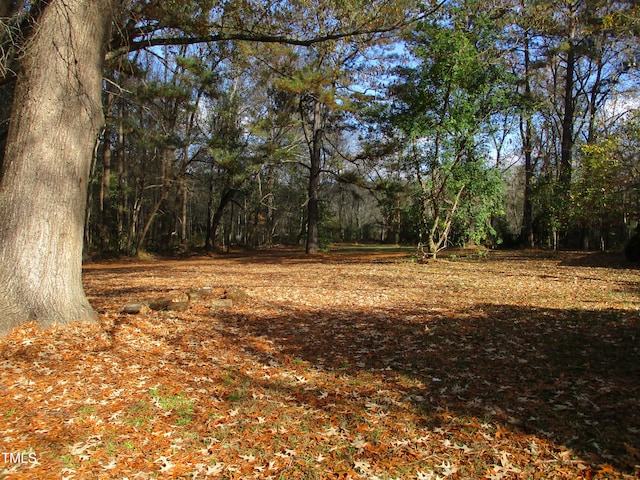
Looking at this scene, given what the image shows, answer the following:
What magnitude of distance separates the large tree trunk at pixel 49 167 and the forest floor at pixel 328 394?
50 centimetres

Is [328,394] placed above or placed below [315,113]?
below

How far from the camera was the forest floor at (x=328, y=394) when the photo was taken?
2.87 meters

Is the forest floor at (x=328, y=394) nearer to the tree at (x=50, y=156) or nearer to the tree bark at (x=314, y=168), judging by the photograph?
the tree at (x=50, y=156)

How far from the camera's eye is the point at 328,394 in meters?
4.00

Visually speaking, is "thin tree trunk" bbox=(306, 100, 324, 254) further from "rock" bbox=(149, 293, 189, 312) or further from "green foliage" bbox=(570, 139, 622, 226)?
"rock" bbox=(149, 293, 189, 312)

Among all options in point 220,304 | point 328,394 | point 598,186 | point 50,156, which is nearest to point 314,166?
point 598,186

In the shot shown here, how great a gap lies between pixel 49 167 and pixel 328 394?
432 cm

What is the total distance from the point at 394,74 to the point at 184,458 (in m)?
17.0

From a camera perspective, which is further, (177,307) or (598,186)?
(598,186)

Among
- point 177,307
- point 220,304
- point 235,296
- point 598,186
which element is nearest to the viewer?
point 177,307

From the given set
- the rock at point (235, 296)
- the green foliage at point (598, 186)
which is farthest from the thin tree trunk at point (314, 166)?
the rock at point (235, 296)

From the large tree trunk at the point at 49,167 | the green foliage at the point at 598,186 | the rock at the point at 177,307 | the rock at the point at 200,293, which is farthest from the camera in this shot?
the green foliage at the point at 598,186

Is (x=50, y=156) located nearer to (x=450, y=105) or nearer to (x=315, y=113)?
(x=450, y=105)

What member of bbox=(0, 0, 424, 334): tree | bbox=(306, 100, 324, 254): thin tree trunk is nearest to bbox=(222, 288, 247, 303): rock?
bbox=(0, 0, 424, 334): tree
